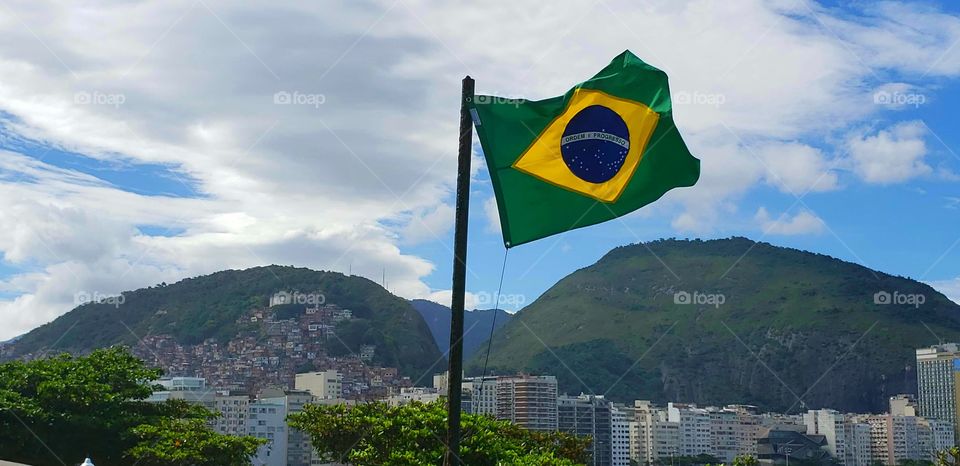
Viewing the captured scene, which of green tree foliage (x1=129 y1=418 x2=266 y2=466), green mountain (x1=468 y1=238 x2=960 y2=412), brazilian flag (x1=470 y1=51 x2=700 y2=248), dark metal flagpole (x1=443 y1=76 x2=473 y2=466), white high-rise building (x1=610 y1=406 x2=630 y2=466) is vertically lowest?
white high-rise building (x1=610 y1=406 x2=630 y2=466)

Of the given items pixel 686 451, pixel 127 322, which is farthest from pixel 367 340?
pixel 686 451

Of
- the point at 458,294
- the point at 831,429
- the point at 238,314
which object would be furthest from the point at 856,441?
the point at 458,294

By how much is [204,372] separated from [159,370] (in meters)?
102

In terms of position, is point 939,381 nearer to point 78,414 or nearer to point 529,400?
point 529,400

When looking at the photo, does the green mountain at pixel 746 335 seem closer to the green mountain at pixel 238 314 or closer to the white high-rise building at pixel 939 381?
the white high-rise building at pixel 939 381

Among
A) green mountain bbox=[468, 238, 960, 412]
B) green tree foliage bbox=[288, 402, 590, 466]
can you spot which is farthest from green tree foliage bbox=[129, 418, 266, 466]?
green mountain bbox=[468, 238, 960, 412]

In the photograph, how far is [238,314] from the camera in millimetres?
124938

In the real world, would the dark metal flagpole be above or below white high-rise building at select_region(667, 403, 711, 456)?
above

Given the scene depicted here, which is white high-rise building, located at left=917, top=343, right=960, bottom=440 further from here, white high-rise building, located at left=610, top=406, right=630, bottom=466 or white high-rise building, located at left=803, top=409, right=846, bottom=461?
white high-rise building, located at left=610, top=406, right=630, bottom=466

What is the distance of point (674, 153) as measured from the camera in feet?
21.4

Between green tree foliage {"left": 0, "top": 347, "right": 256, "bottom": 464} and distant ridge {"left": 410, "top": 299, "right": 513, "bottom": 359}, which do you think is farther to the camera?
distant ridge {"left": 410, "top": 299, "right": 513, "bottom": 359}

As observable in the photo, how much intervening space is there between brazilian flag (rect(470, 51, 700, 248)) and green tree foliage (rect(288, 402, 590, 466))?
10.9 feet

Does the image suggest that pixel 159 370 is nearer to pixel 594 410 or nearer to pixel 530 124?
pixel 530 124

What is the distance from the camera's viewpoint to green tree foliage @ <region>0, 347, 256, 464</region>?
41.6ft
